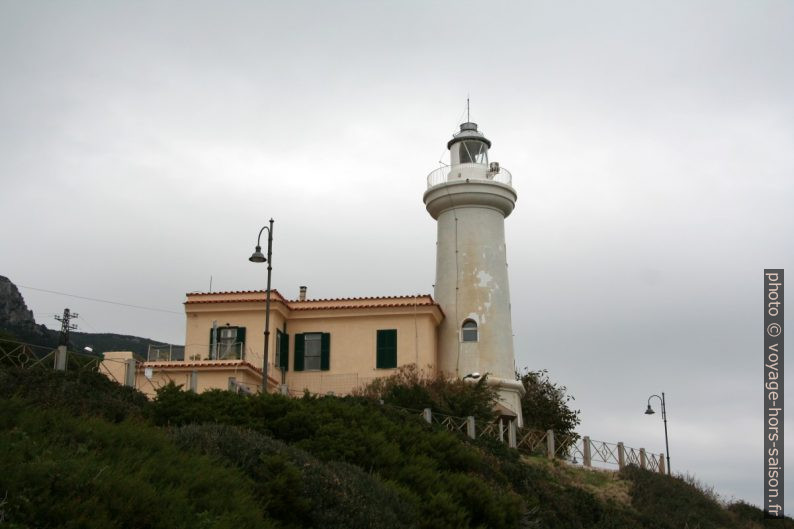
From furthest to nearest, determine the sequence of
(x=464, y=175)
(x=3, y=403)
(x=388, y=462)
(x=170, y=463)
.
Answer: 1. (x=464, y=175)
2. (x=388, y=462)
3. (x=3, y=403)
4. (x=170, y=463)

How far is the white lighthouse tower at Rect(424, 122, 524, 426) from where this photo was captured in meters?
35.4

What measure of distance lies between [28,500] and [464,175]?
2884 cm

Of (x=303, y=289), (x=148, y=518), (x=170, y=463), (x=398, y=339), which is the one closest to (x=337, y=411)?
(x=170, y=463)

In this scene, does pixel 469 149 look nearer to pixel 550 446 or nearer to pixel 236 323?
pixel 236 323

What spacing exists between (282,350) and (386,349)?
370 centimetres

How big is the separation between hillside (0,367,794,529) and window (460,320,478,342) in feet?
30.6

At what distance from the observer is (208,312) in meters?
35.0

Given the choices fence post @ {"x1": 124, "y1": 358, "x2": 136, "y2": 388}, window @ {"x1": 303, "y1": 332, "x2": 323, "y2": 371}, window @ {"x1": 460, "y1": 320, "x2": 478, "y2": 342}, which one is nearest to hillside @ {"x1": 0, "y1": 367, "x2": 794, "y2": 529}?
fence post @ {"x1": 124, "y1": 358, "x2": 136, "y2": 388}

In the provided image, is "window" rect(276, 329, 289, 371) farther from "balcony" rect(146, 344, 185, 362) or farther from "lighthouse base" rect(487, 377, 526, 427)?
"lighthouse base" rect(487, 377, 526, 427)

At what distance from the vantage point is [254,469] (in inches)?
557

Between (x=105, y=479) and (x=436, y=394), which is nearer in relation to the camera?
(x=105, y=479)

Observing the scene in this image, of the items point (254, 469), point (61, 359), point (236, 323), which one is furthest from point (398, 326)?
point (254, 469)

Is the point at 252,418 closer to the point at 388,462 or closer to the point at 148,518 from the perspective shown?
the point at 388,462

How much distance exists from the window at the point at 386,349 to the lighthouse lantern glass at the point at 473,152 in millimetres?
7802
